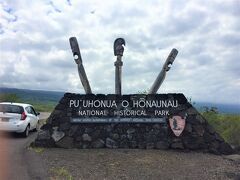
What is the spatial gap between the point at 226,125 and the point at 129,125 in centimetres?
565

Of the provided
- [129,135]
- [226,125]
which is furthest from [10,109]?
[226,125]

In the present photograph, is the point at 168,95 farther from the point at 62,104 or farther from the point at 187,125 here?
the point at 62,104

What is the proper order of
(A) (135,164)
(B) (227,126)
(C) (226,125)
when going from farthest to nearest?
(C) (226,125), (B) (227,126), (A) (135,164)

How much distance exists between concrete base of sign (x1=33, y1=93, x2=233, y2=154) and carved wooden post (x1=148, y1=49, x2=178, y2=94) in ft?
7.92

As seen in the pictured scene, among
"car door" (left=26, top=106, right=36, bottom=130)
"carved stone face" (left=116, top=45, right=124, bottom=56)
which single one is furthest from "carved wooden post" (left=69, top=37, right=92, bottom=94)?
"car door" (left=26, top=106, right=36, bottom=130)

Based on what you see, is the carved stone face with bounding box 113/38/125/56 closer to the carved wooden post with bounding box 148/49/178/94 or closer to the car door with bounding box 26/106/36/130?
the carved wooden post with bounding box 148/49/178/94

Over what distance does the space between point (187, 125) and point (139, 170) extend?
4.73m

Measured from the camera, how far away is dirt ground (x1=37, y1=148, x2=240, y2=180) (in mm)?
10602

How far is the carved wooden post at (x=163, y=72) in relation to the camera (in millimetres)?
17625

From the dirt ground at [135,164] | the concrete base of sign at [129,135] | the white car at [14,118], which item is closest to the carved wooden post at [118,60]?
the concrete base of sign at [129,135]

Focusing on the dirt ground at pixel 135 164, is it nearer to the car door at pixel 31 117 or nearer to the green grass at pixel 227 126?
the green grass at pixel 227 126

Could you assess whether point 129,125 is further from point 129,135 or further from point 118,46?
point 118,46

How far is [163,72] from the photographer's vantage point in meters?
17.8

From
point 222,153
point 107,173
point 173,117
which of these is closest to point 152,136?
point 173,117
